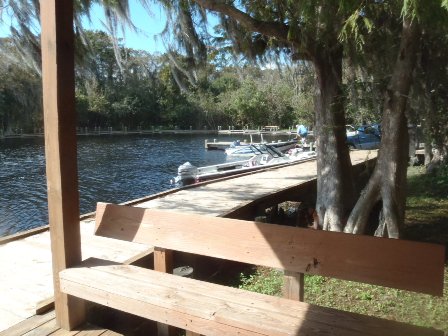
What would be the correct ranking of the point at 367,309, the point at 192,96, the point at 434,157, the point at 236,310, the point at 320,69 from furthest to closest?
1. the point at 192,96
2. the point at 434,157
3. the point at 320,69
4. the point at 367,309
5. the point at 236,310

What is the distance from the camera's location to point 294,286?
2.29 m

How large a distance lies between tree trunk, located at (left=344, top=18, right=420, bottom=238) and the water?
9.52 m

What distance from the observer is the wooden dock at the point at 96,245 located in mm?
3230

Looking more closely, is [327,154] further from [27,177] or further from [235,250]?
[27,177]

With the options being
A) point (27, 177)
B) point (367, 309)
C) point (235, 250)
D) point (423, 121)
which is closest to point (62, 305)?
point (235, 250)

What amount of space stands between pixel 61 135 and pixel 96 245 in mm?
2522

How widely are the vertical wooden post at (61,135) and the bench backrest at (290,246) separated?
428mm

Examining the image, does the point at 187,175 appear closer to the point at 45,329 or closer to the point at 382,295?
the point at 382,295

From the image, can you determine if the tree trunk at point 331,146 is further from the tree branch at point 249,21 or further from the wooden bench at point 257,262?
the wooden bench at point 257,262

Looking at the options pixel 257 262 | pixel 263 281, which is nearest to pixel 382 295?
pixel 263 281

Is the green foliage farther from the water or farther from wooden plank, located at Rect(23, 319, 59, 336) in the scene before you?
the water

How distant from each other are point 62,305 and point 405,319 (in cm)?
278

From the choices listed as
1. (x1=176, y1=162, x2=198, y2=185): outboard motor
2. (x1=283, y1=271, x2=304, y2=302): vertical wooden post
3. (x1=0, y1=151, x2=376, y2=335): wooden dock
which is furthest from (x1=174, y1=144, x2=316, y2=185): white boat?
(x1=283, y1=271, x2=304, y2=302): vertical wooden post

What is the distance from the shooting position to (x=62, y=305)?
2.51 meters
